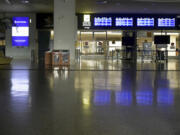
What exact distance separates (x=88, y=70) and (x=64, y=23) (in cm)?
530

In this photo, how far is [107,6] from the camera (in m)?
19.1

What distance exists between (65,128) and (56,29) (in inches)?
507

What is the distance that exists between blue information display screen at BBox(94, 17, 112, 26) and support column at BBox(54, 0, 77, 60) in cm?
727

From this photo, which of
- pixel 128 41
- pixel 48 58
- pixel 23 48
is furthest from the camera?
pixel 23 48

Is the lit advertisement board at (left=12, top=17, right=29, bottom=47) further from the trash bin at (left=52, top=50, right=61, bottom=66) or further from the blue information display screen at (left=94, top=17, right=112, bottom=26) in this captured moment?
the trash bin at (left=52, top=50, right=61, bottom=66)

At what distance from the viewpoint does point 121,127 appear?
114 inches

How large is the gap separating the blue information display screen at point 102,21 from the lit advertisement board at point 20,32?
5.94 m

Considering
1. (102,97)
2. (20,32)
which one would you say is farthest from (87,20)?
(102,97)

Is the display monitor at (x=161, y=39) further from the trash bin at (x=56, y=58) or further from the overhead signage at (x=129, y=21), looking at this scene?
the trash bin at (x=56, y=58)

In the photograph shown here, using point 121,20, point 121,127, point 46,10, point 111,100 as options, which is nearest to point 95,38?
point 121,20

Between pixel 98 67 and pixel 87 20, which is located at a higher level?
pixel 87 20

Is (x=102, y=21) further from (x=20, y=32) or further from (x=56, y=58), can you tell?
(x=56, y=58)

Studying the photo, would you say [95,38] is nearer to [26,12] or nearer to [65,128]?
[26,12]

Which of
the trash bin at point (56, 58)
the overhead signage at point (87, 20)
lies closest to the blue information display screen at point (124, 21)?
the overhead signage at point (87, 20)
